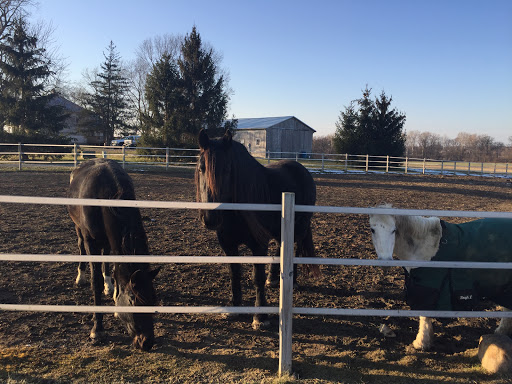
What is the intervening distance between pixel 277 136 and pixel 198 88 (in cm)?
1585

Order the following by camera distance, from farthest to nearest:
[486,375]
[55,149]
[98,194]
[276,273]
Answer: [55,149] → [276,273] → [98,194] → [486,375]

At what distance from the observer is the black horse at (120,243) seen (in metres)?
2.57

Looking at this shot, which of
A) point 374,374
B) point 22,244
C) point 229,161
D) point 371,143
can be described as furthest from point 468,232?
point 371,143

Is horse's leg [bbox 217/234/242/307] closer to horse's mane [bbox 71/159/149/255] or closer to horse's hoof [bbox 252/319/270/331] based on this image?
horse's hoof [bbox 252/319/270/331]

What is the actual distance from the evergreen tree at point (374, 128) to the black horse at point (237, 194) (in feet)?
79.6

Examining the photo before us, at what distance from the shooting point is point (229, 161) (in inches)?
120

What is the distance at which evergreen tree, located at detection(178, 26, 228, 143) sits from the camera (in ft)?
80.4

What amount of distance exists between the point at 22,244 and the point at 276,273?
4.28 metres

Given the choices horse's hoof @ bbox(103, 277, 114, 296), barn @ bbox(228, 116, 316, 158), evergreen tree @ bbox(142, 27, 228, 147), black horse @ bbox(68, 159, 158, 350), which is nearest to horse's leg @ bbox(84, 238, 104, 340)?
black horse @ bbox(68, 159, 158, 350)

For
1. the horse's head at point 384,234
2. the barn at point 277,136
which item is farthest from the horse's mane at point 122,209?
the barn at point 277,136

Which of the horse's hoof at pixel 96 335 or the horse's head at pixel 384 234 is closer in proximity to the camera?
the horse's head at pixel 384 234

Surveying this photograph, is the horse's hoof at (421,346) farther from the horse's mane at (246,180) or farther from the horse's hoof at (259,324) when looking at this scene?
the horse's mane at (246,180)

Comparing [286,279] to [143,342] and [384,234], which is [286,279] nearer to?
[384,234]

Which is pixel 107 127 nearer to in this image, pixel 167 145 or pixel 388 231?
pixel 167 145
